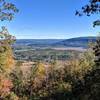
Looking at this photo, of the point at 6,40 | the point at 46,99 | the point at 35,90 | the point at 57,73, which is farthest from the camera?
the point at 57,73

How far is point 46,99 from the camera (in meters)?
89.9

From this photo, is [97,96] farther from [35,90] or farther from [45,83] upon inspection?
[45,83]

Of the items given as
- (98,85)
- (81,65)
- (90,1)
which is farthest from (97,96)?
(81,65)

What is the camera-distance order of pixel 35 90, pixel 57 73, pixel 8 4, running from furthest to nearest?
pixel 57 73, pixel 35 90, pixel 8 4

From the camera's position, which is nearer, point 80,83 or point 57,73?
point 80,83

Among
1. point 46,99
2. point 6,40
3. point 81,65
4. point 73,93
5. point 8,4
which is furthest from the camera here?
point 81,65

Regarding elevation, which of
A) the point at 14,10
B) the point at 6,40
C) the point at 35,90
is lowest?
the point at 35,90

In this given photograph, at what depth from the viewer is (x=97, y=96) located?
50.0 m

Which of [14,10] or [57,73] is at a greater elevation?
[14,10]

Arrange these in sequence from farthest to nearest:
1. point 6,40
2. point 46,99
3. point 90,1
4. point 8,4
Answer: point 46,99, point 6,40, point 8,4, point 90,1

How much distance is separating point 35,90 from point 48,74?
1686cm

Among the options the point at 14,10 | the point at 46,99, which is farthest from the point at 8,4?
the point at 46,99

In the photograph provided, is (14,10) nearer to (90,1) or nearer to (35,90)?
(90,1)

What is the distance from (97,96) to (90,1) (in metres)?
29.6
